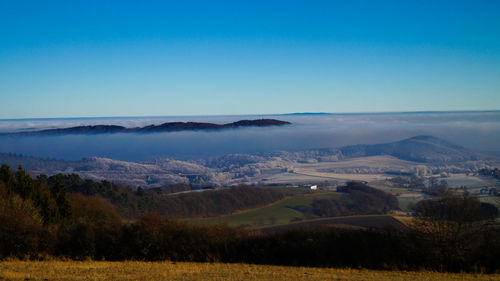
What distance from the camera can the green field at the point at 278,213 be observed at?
1441 inches

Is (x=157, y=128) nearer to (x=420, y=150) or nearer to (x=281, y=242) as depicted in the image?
(x=420, y=150)

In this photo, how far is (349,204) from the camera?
150ft

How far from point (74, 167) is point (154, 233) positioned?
7197 centimetres

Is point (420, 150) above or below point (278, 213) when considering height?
above

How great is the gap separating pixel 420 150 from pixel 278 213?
1982 inches

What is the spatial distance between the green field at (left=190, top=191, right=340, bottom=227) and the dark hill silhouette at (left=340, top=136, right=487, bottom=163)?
34.4 meters

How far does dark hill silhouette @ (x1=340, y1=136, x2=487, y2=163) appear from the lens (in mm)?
69500

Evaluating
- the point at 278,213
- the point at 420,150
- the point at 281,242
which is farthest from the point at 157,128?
the point at 281,242

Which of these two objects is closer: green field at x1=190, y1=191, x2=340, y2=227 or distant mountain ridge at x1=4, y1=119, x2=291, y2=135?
green field at x1=190, y1=191, x2=340, y2=227

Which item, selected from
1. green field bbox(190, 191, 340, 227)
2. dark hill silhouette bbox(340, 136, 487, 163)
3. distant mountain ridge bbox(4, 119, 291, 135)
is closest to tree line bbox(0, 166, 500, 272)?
green field bbox(190, 191, 340, 227)

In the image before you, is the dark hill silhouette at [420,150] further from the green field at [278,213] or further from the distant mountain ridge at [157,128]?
the green field at [278,213]

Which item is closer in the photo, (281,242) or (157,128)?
(281,242)

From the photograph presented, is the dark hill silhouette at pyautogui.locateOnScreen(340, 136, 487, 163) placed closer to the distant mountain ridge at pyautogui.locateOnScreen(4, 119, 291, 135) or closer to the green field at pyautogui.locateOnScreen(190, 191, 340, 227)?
the distant mountain ridge at pyautogui.locateOnScreen(4, 119, 291, 135)

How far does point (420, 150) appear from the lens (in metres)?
76.9
